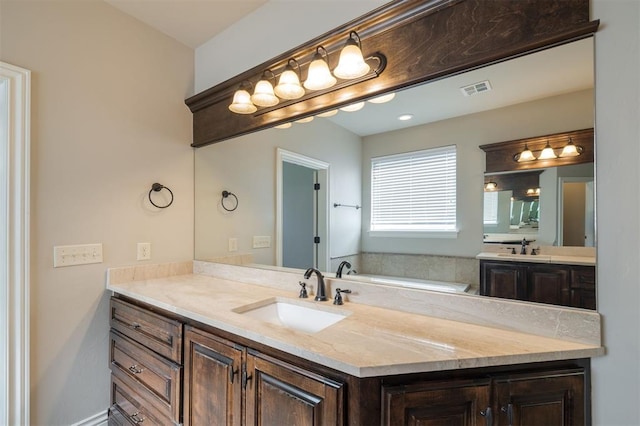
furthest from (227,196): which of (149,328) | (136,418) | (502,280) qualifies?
(502,280)

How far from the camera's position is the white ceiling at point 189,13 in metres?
1.90

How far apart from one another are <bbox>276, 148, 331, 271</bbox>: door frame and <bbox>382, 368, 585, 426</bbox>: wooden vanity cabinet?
0.93 metres

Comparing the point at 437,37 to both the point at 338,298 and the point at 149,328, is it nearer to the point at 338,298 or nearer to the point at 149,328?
the point at 338,298

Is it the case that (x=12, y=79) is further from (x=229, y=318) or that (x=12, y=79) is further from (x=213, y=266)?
(x=229, y=318)

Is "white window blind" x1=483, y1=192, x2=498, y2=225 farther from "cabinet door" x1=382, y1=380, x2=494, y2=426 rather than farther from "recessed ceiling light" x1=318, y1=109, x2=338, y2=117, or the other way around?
"recessed ceiling light" x1=318, y1=109, x2=338, y2=117

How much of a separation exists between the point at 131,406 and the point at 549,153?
246 cm

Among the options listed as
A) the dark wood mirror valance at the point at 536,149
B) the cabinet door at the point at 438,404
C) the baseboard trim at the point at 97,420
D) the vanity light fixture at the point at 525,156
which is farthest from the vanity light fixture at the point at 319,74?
the baseboard trim at the point at 97,420

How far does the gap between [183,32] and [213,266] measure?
68.4 inches

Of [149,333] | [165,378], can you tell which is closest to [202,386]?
[165,378]

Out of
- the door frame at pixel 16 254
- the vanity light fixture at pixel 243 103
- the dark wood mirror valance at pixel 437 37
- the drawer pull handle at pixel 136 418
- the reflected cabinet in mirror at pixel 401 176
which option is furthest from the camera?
the vanity light fixture at pixel 243 103

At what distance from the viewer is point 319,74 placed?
4.80ft

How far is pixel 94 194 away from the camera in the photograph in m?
1.86

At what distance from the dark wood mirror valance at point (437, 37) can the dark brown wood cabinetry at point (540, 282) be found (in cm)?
81

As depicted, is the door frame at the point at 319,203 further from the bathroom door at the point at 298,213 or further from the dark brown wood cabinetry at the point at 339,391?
the dark brown wood cabinetry at the point at 339,391
